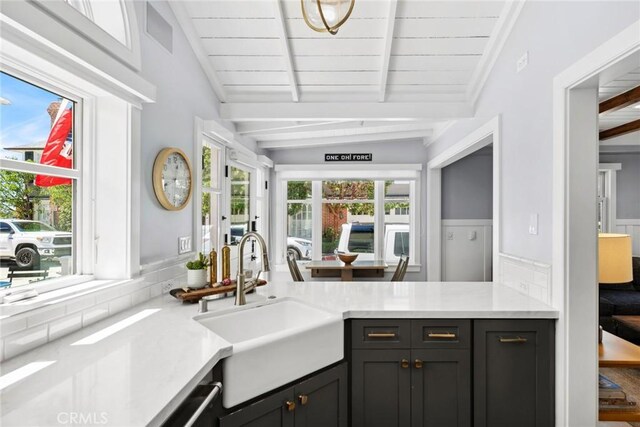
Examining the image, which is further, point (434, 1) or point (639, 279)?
point (639, 279)

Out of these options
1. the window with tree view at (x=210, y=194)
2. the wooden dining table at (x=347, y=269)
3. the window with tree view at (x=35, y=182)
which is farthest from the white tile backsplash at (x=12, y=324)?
the wooden dining table at (x=347, y=269)

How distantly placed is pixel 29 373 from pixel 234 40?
2.23m

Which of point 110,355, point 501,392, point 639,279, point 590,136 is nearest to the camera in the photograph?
point 110,355

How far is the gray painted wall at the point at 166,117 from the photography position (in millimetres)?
1942

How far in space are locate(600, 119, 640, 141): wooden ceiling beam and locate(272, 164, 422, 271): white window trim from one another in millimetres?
2121

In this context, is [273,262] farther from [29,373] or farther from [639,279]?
[639,279]

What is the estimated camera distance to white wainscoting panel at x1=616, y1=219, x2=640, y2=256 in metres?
4.69

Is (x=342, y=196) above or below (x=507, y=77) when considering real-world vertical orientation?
below

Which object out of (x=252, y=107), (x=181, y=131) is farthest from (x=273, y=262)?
(x=181, y=131)

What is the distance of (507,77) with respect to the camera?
2.33 meters

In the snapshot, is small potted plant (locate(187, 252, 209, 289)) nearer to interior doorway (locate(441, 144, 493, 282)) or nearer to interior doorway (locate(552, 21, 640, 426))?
interior doorway (locate(552, 21, 640, 426))

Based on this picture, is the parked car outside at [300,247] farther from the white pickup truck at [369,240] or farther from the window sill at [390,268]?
the white pickup truck at [369,240]

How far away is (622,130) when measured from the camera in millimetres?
3701

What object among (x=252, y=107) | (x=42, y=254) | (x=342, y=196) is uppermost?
(x=252, y=107)
